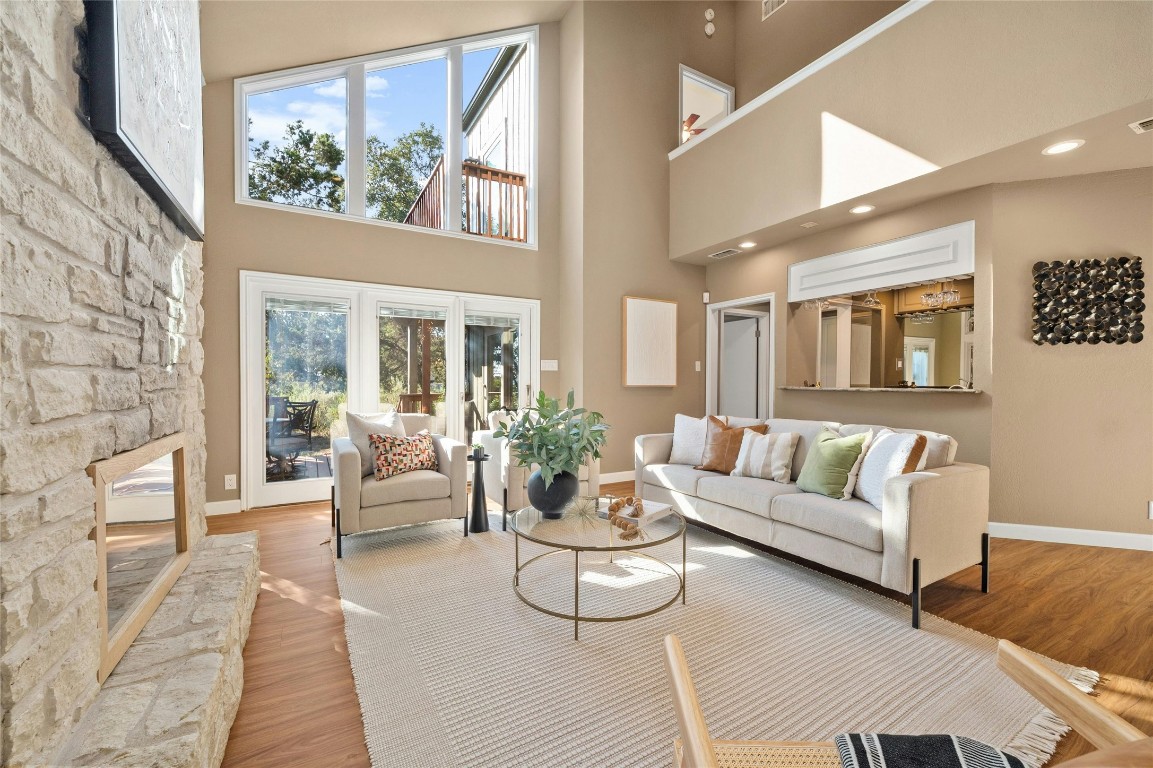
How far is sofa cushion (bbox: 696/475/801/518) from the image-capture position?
9.62 feet

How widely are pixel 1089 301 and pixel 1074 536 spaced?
1596 mm

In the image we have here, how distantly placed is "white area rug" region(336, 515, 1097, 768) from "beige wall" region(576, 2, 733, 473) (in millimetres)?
2897

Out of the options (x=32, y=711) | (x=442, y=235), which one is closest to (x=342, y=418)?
(x=442, y=235)

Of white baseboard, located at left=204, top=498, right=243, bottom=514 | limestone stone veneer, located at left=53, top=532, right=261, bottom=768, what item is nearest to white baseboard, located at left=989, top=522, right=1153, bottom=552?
limestone stone veneer, located at left=53, top=532, right=261, bottom=768

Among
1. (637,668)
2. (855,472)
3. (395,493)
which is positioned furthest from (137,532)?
(855,472)

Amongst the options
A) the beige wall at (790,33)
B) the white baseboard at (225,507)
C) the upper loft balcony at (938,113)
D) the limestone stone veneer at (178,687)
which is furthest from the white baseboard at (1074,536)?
the white baseboard at (225,507)

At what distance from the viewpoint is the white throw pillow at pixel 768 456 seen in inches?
127

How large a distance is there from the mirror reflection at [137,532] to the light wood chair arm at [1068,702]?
2257mm

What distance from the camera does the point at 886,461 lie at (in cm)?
264

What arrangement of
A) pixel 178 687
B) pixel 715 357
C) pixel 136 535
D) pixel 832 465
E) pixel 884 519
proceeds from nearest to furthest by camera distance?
pixel 178 687, pixel 136 535, pixel 884 519, pixel 832 465, pixel 715 357

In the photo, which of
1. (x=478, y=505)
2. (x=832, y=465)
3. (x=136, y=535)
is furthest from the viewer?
(x=478, y=505)

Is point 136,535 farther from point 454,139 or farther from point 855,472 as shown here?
point 454,139

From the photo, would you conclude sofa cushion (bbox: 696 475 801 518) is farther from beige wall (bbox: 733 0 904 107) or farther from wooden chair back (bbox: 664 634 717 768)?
beige wall (bbox: 733 0 904 107)

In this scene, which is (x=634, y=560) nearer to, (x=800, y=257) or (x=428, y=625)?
(x=428, y=625)
